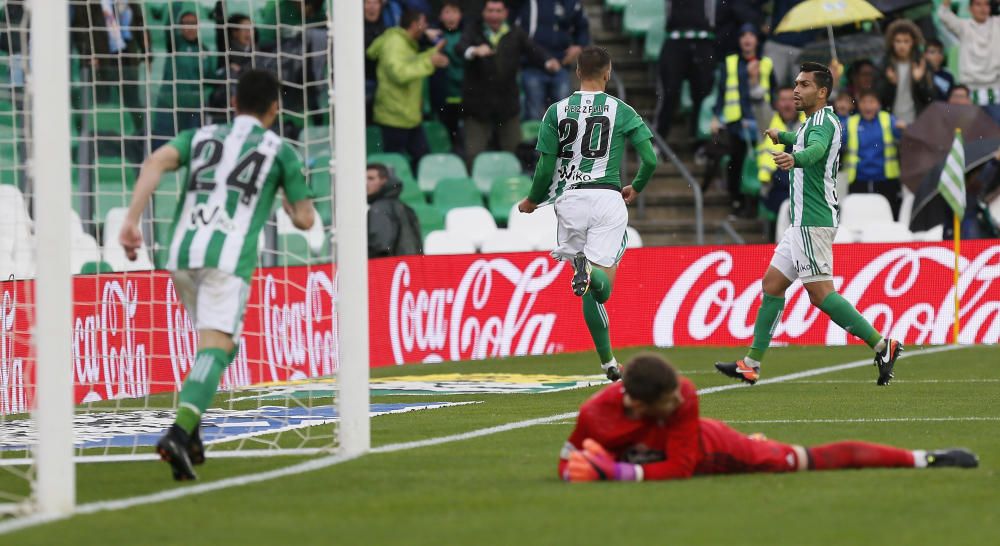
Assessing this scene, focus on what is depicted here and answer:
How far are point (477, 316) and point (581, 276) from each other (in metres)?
5.65

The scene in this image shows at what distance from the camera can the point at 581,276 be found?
1196cm

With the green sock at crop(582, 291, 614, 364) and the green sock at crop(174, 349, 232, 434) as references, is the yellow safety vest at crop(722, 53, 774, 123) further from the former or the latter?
the green sock at crop(174, 349, 232, 434)

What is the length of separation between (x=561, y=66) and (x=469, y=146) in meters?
1.46

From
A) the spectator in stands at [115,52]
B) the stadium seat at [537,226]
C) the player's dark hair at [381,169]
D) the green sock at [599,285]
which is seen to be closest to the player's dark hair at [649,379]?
the green sock at [599,285]

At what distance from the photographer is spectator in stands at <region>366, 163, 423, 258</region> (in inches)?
703

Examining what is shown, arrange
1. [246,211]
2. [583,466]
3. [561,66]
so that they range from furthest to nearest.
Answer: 1. [561,66]
2. [246,211]
3. [583,466]

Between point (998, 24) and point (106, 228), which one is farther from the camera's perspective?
point (998, 24)

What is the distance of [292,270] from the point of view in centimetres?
1491

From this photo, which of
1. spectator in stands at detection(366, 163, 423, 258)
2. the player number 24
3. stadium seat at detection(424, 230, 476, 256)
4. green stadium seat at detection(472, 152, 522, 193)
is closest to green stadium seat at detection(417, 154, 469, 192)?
green stadium seat at detection(472, 152, 522, 193)

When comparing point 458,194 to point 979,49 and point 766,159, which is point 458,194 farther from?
point 979,49

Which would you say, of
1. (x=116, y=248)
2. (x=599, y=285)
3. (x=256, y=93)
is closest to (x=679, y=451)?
(x=256, y=93)

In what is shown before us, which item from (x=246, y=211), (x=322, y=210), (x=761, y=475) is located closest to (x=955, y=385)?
(x=322, y=210)

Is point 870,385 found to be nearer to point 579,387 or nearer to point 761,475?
point 579,387

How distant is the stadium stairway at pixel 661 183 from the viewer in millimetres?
21531
